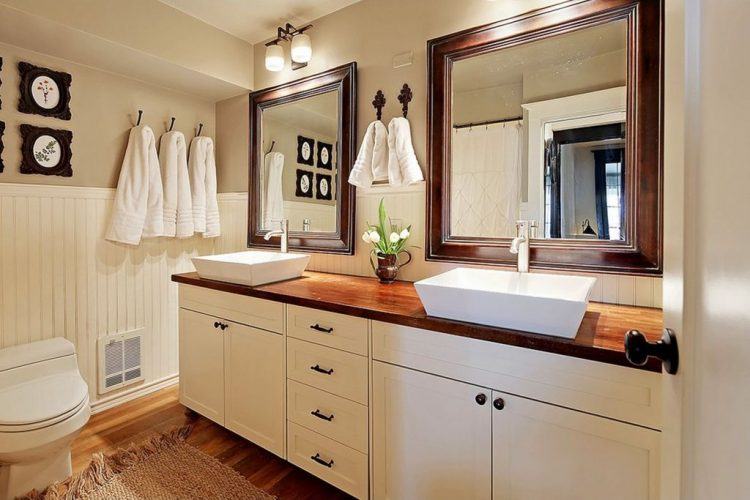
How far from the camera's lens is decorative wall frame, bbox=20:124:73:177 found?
1984 mm

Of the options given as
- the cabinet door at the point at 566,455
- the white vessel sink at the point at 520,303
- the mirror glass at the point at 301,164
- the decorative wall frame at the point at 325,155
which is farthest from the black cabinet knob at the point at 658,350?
the decorative wall frame at the point at 325,155

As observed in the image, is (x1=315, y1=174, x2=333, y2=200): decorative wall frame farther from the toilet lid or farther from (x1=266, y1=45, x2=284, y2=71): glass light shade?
the toilet lid

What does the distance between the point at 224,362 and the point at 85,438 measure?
2.86 ft

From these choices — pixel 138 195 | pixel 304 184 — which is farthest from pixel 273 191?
pixel 138 195

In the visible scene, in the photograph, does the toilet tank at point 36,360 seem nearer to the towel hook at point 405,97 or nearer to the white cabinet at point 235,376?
the white cabinet at point 235,376

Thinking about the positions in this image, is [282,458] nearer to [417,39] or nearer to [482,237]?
[482,237]

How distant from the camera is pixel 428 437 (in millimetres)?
1310

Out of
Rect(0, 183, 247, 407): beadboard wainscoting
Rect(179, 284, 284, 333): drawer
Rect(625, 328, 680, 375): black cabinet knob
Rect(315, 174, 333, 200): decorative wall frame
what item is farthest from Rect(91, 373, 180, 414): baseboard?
Rect(625, 328, 680, 375): black cabinet knob

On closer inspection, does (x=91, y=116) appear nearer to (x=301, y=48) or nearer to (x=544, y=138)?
(x=301, y=48)

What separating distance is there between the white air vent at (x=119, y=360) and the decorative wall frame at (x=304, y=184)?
1358 millimetres

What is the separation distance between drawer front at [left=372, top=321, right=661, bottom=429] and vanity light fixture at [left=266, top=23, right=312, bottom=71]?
168 centimetres

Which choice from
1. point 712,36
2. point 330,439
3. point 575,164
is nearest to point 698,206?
point 712,36

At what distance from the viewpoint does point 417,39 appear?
1.93 metres

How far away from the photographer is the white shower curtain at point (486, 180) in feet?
5.56
